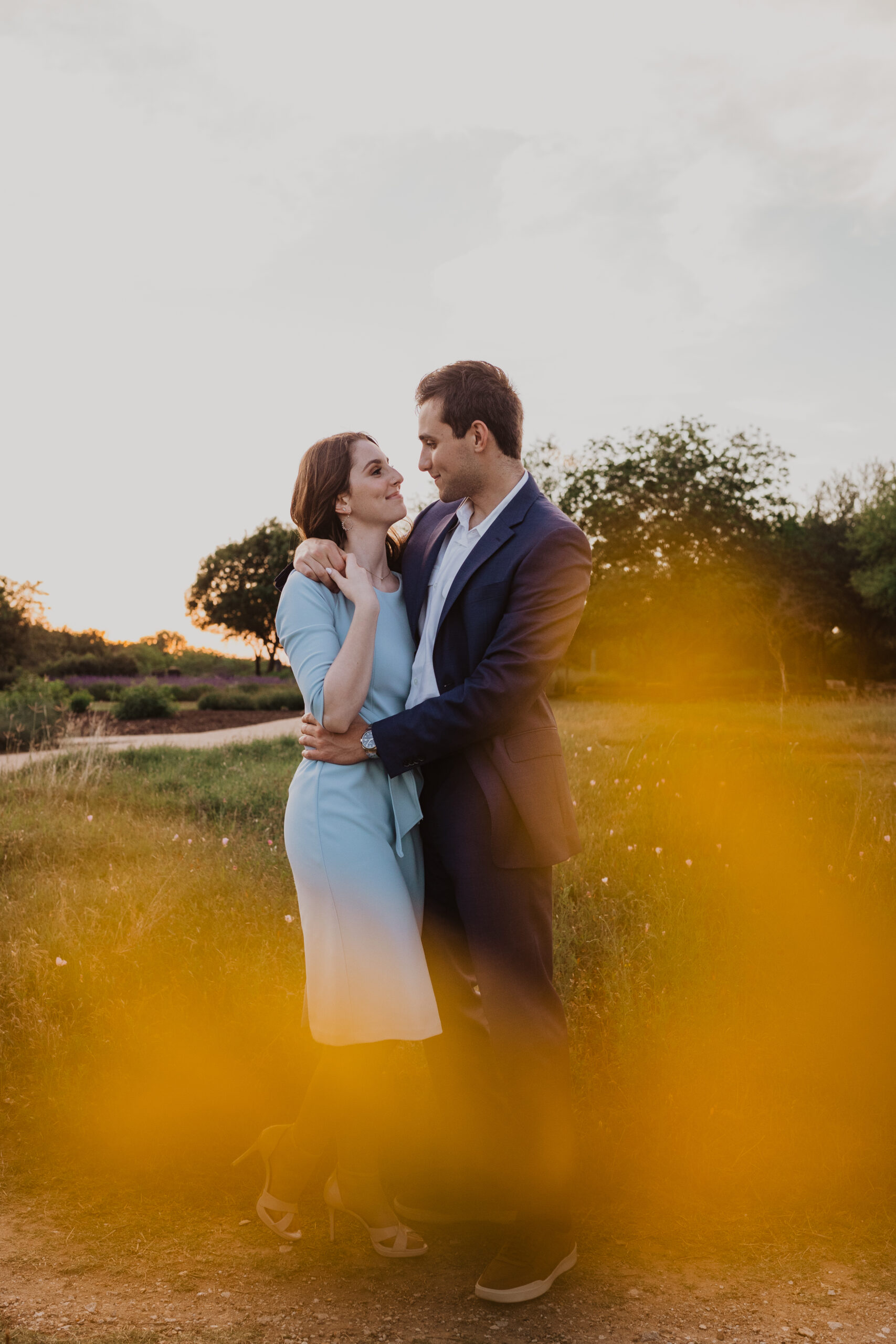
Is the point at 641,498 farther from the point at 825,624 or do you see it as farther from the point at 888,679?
the point at 888,679

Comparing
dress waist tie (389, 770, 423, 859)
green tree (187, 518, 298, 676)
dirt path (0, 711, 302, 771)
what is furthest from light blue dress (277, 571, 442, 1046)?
green tree (187, 518, 298, 676)

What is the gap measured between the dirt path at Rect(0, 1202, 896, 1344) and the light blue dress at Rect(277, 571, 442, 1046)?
0.67m

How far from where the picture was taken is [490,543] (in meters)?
2.78

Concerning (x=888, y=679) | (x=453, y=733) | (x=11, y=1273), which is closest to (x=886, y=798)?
(x=453, y=733)

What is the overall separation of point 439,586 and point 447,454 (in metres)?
0.41

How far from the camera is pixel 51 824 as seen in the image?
6.83 meters

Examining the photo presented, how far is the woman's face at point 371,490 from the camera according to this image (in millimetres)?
2875

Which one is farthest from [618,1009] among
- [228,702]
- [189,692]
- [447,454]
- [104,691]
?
[189,692]

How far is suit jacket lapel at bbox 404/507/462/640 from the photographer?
9.84 ft

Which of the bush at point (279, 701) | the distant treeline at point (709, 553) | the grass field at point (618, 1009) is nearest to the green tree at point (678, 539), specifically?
the distant treeline at point (709, 553)

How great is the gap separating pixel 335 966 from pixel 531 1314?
41.5 inches

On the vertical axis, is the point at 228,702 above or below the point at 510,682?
below

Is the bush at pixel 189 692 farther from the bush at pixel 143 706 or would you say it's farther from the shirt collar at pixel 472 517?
the shirt collar at pixel 472 517

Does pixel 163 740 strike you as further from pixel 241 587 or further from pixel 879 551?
pixel 241 587
